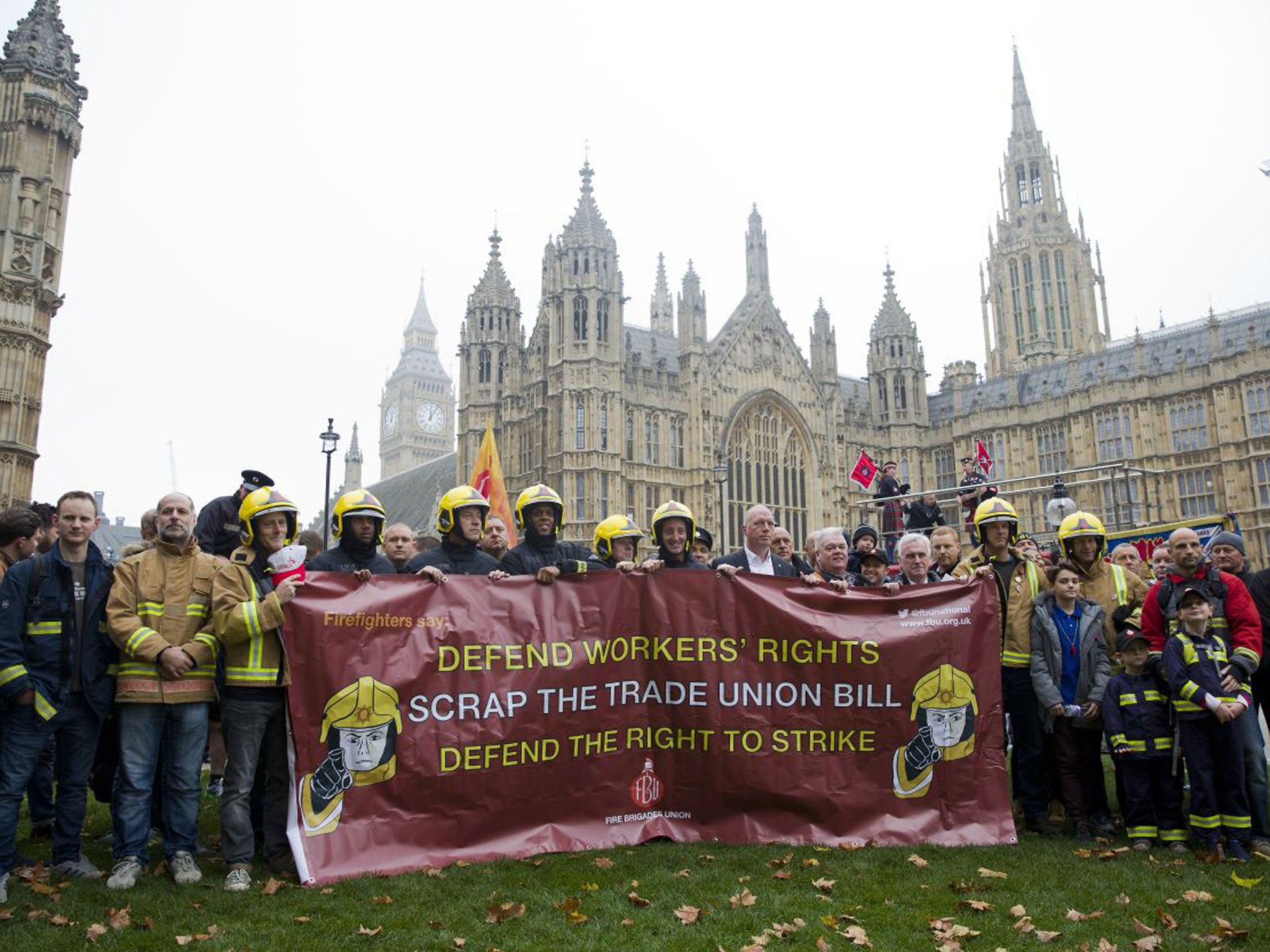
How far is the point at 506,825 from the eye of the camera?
6.82 metres

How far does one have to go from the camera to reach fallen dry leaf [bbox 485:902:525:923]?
549 centimetres

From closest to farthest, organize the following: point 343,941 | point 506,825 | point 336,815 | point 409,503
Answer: point 343,941 < point 336,815 < point 506,825 < point 409,503

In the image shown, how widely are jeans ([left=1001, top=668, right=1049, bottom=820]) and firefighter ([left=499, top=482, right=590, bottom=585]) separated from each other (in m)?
3.79

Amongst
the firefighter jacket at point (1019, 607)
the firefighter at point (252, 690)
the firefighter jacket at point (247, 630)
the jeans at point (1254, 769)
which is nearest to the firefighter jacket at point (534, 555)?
the firefighter at point (252, 690)

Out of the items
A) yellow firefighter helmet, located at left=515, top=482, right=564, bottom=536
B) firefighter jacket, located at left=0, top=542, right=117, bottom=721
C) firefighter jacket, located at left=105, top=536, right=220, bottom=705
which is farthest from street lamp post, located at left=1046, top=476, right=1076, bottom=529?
firefighter jacket, located at left=0, top=542, right=117, bottom=721

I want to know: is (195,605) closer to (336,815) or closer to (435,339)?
(336,815)

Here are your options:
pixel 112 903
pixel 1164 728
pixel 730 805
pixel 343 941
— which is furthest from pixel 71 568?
pixel 1164 728

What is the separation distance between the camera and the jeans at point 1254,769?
700cm

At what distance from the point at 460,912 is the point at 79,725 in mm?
3064

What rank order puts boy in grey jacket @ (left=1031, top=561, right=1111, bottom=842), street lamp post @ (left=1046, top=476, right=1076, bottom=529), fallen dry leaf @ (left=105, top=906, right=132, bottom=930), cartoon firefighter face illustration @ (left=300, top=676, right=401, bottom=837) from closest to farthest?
fallen dry leaf @ (left=105, top=906, right=132, bottom=930)
cartoon firefighter face illustration @ (left=300, top=676, right=401, bottom=837)
boy in grey jacket @ (left=1031, top=561, right=1111, bottom=842)
street lamp post @ (left=1046, top=476, right=1076, bottom=529)

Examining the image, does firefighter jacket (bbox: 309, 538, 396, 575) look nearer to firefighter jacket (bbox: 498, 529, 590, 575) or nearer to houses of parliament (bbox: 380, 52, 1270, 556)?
firefighter jacket (bbox: 498, 529, 590, 575)

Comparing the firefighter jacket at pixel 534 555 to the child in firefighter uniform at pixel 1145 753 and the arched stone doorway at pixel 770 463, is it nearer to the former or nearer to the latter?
the child in firefighter uniform at pixel 1145 753

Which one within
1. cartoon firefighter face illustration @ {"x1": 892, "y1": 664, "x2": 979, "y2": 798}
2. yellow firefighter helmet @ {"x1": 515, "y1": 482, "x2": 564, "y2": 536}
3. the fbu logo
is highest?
yellow firefighter helmet @ {"x1": 515, "y1": 482, "x2": 564, "y2": 536}

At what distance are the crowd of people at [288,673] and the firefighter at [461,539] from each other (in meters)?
0.02
